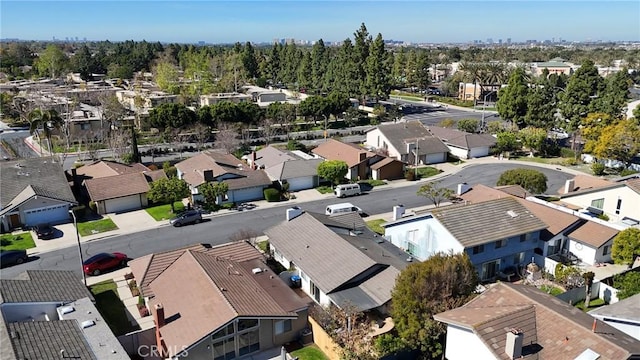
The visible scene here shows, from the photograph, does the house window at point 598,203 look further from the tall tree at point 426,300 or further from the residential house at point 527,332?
the tall tree at point 426,300

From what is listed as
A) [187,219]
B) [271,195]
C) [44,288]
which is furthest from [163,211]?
[44,288]

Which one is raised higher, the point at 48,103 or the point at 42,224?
the point at 48,103

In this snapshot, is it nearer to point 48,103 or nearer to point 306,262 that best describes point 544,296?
point 306,262

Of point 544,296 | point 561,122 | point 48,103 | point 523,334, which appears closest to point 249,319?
point 523,334

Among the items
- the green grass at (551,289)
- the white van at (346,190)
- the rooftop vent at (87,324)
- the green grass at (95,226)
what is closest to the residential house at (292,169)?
the white van at (346,190)

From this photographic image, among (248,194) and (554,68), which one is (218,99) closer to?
(248,194)

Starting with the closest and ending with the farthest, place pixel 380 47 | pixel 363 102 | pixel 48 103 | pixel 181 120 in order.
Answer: pixel 181 120 < pixel 48 103 < pixel 380 47 < pixel 363 102

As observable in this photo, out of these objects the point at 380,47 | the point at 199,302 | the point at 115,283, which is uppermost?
the point at 380,47
